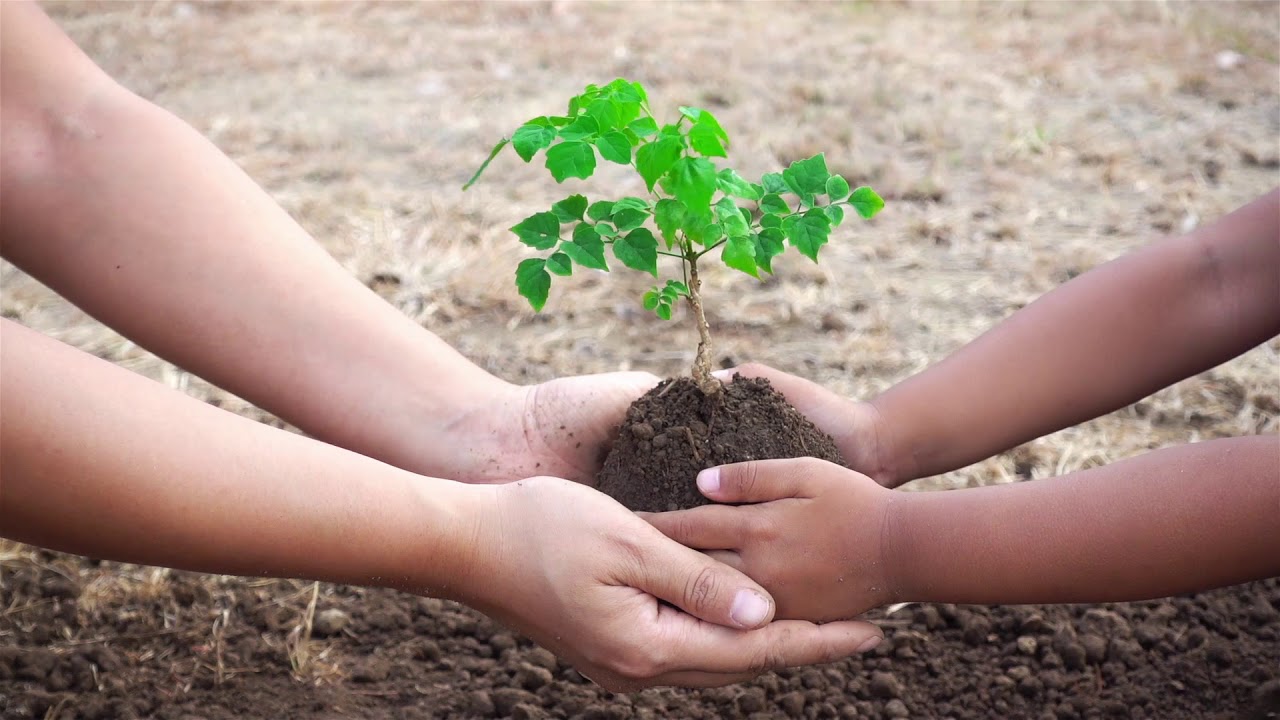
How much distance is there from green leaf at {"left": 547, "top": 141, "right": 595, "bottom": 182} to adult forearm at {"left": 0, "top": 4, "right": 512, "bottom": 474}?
2.10 feet

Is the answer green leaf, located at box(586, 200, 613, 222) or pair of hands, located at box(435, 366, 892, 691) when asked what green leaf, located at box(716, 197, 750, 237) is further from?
pair of hands, located at box(435, 366, 892, 691)

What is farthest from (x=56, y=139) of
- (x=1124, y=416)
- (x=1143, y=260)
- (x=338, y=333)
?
(x=1124, y=416)

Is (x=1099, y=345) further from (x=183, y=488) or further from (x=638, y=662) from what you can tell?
(x=183, y=488)

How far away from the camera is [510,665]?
1.95 meters

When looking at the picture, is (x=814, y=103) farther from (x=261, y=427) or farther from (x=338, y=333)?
(x=261, y=427)

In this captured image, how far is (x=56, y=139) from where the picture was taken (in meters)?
1.86

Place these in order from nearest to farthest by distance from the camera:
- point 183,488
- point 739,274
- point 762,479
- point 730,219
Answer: point 183,488 → point 730,219 → point 762,479 → point 739,274

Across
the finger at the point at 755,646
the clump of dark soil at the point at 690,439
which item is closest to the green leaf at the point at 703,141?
the clump of dark soil at the point at 690,439

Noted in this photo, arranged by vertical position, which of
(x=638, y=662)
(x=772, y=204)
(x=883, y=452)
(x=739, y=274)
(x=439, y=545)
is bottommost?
(x=638, y=662)

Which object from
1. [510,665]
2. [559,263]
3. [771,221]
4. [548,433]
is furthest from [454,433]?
[771,221]

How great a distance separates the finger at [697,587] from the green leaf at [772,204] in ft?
1.68

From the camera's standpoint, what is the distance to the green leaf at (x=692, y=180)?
1483 mm

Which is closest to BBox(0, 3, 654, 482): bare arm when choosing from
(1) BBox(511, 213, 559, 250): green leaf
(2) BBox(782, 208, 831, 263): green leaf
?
(1) BBox(511, 213, 559, 250): green leaf

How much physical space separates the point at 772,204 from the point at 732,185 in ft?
0.40
